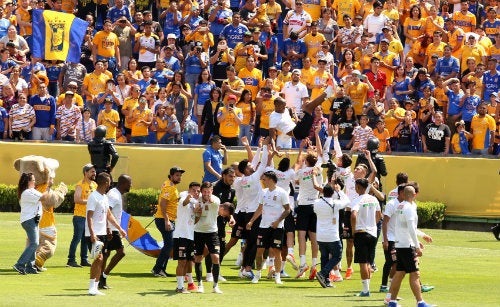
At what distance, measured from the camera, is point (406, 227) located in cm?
1889

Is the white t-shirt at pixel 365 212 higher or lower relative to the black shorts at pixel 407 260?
higher

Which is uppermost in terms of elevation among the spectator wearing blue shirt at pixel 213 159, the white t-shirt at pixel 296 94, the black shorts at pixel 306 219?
the white t-shirt at pixel 296 94

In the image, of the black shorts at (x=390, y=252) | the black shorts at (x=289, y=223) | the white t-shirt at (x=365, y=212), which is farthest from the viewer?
the black shorts at (x=289, y=223)

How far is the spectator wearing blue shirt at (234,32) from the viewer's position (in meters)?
36.1

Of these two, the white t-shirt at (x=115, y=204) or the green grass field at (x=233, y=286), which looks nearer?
the green grass field at (x=233, y=286)

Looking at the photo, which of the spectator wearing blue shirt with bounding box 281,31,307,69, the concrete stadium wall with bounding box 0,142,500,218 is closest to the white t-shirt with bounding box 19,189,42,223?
the concrete stadium wall with bounding box 0,142,500,218

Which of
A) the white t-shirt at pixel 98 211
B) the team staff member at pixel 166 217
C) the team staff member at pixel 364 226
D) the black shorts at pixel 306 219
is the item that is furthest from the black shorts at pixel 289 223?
the white t-shirt at pixel 98 211

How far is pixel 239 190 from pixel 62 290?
14.4 ft

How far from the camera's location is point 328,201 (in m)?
21.4

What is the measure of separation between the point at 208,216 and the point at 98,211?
1.95m

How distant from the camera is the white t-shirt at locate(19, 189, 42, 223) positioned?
72.3 ft

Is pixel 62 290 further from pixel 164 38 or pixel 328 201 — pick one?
pixel 164 38

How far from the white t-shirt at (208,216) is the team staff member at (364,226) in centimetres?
238

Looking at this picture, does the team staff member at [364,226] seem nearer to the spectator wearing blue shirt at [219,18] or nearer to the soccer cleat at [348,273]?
the soccer cleat at [348,273]
